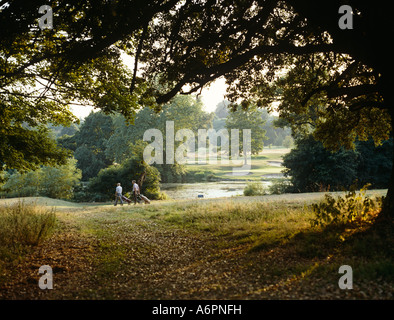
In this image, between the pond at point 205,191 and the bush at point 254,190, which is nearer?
the bush at point 254,190

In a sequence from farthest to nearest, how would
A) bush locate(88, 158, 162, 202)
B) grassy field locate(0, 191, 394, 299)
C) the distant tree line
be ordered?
bush locate(88, 158, 162, 202) → the distant tree line → grassy field locate(0, 191, 394, 299)

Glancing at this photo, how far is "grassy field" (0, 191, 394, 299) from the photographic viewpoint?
15.7 ft

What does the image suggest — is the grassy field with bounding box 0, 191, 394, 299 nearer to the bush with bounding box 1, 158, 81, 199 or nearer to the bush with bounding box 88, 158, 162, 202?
the bush with bounding box 88, 158, 162, 202

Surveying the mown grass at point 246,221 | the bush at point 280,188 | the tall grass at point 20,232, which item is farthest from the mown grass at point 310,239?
the bush at point 280,188

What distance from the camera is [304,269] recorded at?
537 centimetres

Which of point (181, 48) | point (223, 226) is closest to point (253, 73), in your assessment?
point (181, 48)

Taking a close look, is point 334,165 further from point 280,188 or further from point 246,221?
point 246,221

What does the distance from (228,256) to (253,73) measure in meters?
7.07

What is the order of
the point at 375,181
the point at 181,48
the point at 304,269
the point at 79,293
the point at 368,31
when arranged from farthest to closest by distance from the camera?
the point at 375,181, the point at 181,48, the point at 368,31, the point at 304,269, the point at 79,293

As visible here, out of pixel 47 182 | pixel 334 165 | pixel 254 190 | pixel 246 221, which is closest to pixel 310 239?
pixel 246 221

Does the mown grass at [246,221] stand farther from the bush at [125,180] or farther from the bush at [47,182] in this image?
the bush at [47,182]

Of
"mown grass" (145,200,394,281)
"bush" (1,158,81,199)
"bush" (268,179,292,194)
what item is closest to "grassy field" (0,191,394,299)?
"mown grass" (145,200,394,281)

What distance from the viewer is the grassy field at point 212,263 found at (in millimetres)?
4775

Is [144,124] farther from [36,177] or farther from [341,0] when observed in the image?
[341,0]
